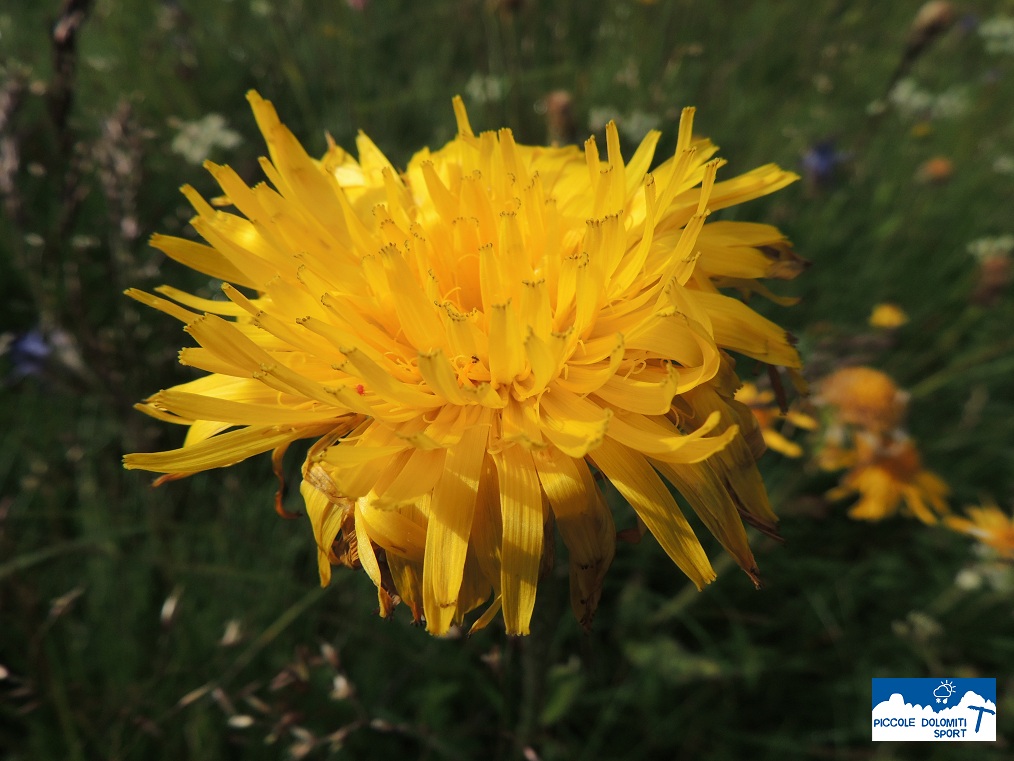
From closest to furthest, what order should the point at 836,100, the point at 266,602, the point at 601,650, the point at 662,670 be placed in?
the point at 266,602 → the point at 662,670 → the point at 601,650 → the point at 836,100

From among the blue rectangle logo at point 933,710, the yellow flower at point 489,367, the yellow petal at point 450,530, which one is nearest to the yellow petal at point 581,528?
the yellow flower at point 489,367

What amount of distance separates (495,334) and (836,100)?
414cm

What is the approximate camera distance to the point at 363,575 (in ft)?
6.18

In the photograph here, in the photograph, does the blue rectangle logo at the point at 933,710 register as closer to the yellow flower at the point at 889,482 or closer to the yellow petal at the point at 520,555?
the yellow flower at the point at 889,482

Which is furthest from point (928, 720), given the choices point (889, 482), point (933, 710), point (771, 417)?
point (771, 417)

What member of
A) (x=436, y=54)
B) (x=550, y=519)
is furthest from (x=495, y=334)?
(x=436, y=54)

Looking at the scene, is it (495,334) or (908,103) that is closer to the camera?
(495,334)

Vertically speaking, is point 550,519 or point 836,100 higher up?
point 836,100

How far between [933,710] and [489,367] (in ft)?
5.56

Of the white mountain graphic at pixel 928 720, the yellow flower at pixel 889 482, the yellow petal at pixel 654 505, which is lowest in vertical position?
the white mountain graphic at pixel 928 720

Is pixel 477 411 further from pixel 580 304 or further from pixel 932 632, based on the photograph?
pixel 932 632

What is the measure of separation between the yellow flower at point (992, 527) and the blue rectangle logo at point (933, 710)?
0.39 m

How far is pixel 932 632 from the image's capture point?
184 cm

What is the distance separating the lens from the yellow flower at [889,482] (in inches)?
87.2
